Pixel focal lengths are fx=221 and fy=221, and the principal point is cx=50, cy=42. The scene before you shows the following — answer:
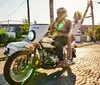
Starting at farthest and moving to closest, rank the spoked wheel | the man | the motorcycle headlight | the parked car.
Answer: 1. the man
2. the parked car
3. the motorcycle headlight
4. the spoked wheel

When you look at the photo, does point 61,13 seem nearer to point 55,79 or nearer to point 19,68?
point 55,79

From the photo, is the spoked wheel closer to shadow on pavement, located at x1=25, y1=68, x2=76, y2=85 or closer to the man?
shadow on pavement, located at x1=25, y1=68, x2=76, y2=85

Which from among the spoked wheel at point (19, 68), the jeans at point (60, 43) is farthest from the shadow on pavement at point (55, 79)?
the jeans at point (60, 43)

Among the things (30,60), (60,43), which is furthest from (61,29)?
(30,60)

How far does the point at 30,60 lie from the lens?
4.80m

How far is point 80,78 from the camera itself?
5.48 metres

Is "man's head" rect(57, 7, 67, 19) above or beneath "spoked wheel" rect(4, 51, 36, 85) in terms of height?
above

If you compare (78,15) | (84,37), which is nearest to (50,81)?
(78,15)

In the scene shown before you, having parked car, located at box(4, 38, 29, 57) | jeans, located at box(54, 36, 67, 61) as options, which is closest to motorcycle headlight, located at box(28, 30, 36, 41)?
parked car, located at box(4, 38, 29, 57)

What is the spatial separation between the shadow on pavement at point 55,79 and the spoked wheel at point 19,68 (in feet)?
0.81

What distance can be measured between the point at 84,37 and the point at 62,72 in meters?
38.0

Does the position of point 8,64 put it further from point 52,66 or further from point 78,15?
point 78,15

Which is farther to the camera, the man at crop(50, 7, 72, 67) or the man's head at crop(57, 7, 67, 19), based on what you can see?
the man's head at crop(57, 7, 67, 19)

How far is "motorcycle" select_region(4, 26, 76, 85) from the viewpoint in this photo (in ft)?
14.5
